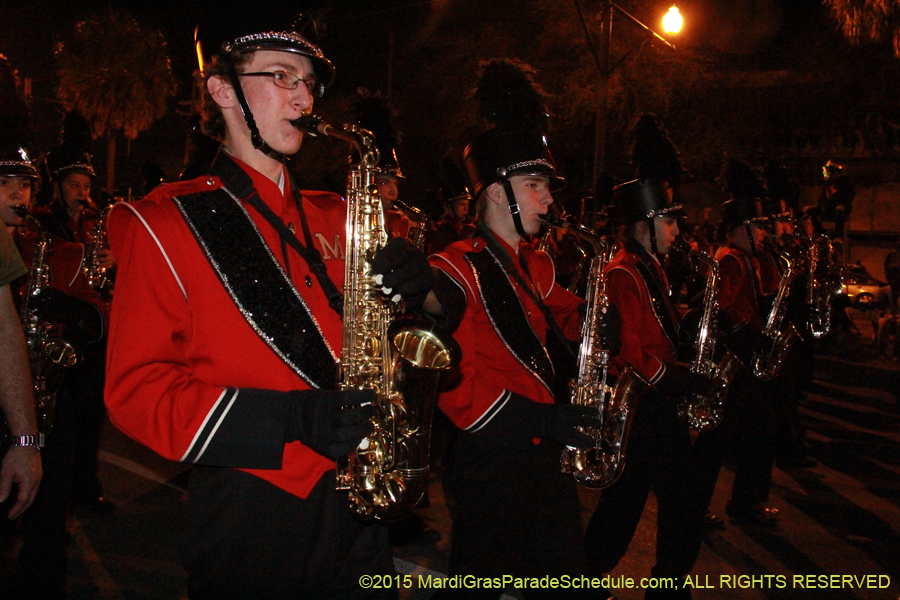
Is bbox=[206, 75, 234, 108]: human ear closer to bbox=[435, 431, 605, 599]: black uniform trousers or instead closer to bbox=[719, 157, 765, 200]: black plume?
bbox=[435, 431, 605, 599]: black uniform trousers

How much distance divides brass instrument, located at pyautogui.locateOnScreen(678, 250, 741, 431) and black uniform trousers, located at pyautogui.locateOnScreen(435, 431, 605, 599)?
187cm

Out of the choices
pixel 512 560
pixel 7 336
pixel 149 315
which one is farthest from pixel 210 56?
pixel 512 560

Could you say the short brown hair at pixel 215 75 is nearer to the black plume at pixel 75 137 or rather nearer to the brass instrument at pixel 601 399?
the brass instrument at pixel 601 399

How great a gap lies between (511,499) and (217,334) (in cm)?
190

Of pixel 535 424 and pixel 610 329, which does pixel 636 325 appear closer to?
pixel 610 329

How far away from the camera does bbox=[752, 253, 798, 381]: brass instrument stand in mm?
7441

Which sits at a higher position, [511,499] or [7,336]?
[7,336]

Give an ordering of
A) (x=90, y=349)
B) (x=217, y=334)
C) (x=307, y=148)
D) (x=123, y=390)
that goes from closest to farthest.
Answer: (x=123, y=390)
(x=217, y=334)
(x=90, y=349)
(x=307, y=148)

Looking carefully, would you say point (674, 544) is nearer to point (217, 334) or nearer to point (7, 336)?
point (217, 334)

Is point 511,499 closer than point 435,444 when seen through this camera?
Yes

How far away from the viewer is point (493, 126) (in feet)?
16.4

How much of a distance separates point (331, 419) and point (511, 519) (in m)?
1.82

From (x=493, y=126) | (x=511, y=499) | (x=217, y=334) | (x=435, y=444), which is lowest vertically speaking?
(x=435, y=444)

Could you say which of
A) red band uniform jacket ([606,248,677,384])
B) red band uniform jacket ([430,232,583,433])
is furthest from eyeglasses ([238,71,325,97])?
red band uniform jacket ([606,248,677,384])
